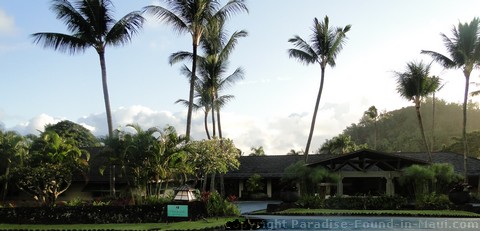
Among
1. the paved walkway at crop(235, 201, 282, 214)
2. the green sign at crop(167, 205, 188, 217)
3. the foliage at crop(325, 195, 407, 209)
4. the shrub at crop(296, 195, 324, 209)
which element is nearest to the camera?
the green sign at crop(167, 205, 188, 217)

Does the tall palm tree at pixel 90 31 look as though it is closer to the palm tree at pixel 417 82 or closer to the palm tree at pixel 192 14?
the palm tree at pixel 192 14

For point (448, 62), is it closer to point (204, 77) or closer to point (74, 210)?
point (204, 77)

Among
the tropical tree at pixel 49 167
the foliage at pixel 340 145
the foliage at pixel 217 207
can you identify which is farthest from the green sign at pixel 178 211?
the foliage at pixel 340 145

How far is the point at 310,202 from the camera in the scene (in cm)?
2614

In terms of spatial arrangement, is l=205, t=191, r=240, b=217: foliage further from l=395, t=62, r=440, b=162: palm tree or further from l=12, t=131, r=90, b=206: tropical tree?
l=395, t=62, r=440, b=162: palm tree

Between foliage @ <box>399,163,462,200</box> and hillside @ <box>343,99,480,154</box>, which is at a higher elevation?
hillside @ <box>343,99,480,154</box>

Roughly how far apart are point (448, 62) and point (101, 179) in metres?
23.3

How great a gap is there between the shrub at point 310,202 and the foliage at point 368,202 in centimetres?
55

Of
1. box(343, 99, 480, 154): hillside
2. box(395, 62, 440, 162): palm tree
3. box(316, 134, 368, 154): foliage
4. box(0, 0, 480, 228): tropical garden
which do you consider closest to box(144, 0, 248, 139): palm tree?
box(0, 0, 480, 228): tropical garden

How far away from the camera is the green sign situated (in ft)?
60.6

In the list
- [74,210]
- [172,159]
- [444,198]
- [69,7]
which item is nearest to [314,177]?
[444,198]

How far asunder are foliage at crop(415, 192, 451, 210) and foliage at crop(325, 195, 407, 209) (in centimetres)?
86

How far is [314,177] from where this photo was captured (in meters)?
26.9

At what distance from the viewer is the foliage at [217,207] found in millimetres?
20641
